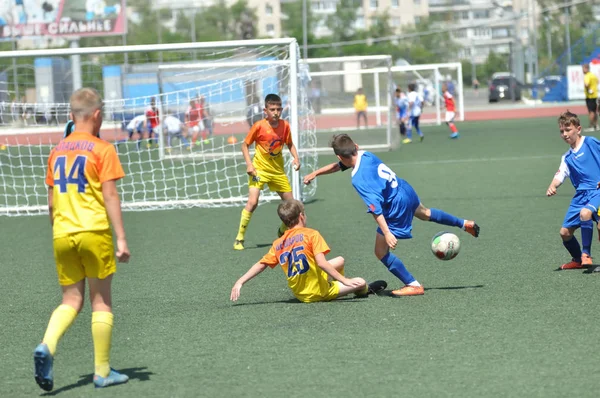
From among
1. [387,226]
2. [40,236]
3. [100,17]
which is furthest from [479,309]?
[100,17]

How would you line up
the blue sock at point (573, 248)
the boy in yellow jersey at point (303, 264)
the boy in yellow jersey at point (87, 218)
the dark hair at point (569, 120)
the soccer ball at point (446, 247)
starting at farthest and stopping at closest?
the blue sock at point (573, 248)
the dark hair at point (569, 120)
the soccer ball at point (446, 247)
the boy in yellow jersey at point (303, 264)
the boy in yellow jersey at point (87, 218)

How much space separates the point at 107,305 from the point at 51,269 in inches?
184

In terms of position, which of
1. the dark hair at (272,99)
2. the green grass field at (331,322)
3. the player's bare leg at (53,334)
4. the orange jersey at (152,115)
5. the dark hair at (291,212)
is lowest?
the green grass field at (331,322)

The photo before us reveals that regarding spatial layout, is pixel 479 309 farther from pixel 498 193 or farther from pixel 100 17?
pixel 100 17

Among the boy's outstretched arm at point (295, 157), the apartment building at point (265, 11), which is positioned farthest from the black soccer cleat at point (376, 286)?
the apartment building at point (265, 11)

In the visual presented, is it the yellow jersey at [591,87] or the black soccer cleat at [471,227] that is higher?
the yellow jersey at [591,87]

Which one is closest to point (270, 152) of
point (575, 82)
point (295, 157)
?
point (295, 157)

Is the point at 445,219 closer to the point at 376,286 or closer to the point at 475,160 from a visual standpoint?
the point at 376,286

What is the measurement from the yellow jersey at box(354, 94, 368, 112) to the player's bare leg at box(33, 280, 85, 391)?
23.2 m

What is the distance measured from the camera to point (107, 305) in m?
5.27

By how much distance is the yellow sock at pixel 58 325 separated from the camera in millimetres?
5070

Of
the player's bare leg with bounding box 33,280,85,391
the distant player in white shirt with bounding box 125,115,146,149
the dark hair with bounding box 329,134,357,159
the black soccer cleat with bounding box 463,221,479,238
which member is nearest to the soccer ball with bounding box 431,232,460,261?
the black soccer cleat with bounding box 463,221,479,238

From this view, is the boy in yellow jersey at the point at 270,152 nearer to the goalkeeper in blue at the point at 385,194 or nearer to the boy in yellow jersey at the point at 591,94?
the goalkeeper in blue at the point at 385,194

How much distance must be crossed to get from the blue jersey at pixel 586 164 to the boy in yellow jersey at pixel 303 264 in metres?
2.20
